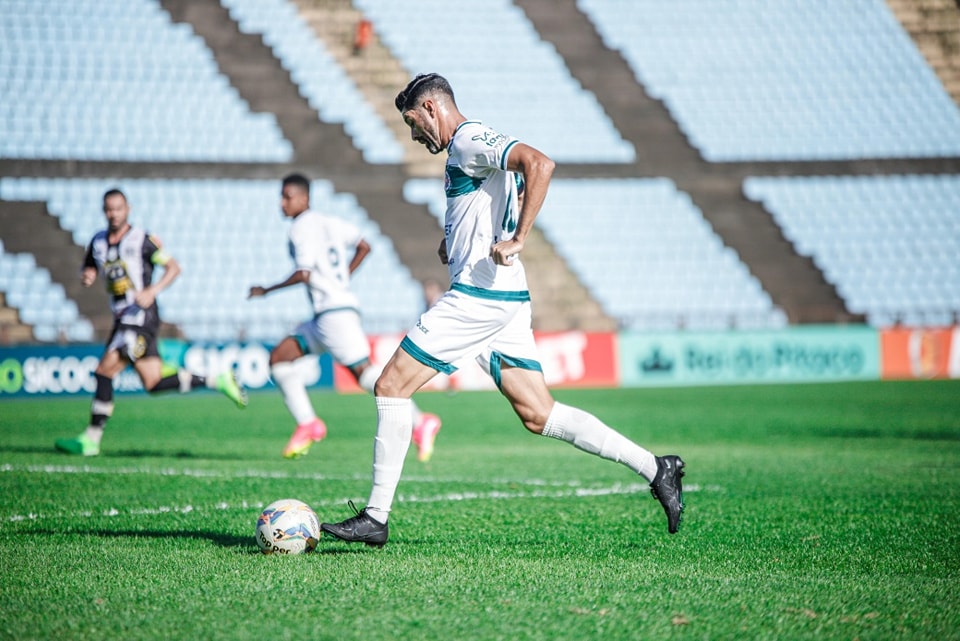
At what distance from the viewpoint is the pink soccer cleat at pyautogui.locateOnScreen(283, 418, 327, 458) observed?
31.0 feet

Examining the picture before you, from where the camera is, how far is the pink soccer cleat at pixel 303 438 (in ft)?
31.0

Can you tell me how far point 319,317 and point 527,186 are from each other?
482 centimetres

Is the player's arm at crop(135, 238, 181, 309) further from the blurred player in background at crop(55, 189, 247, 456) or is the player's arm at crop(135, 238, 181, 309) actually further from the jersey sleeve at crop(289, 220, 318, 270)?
the jersey sleeve at crop(289, 220, 318, 270)

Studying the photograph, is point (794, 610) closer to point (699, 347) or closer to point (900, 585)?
point (900, 585)

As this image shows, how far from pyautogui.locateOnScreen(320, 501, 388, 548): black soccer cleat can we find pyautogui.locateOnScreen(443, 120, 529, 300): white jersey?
113cm

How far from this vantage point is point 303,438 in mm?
9477

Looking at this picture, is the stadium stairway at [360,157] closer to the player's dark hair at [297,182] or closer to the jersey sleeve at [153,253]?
the jersey sleeve at [153,253]

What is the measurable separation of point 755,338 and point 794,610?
67.6 feet

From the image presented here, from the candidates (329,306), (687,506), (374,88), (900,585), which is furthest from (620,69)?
(900,585)

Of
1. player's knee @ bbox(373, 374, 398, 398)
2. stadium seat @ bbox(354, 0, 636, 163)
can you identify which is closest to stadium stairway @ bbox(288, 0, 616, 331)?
stadium seat @ bbox(354, 0, 636, 163)

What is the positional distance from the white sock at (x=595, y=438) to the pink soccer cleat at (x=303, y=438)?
435 cm

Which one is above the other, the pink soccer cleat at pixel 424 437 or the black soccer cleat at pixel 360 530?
the pink soccer cleat at pixel 424 437

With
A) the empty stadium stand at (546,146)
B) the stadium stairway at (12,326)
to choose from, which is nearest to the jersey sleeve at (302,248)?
the empty stadium stand at (546,146)

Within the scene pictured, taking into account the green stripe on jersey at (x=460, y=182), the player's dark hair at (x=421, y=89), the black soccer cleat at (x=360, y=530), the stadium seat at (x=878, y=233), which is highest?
the stadium seat at (x=878, y=233)
